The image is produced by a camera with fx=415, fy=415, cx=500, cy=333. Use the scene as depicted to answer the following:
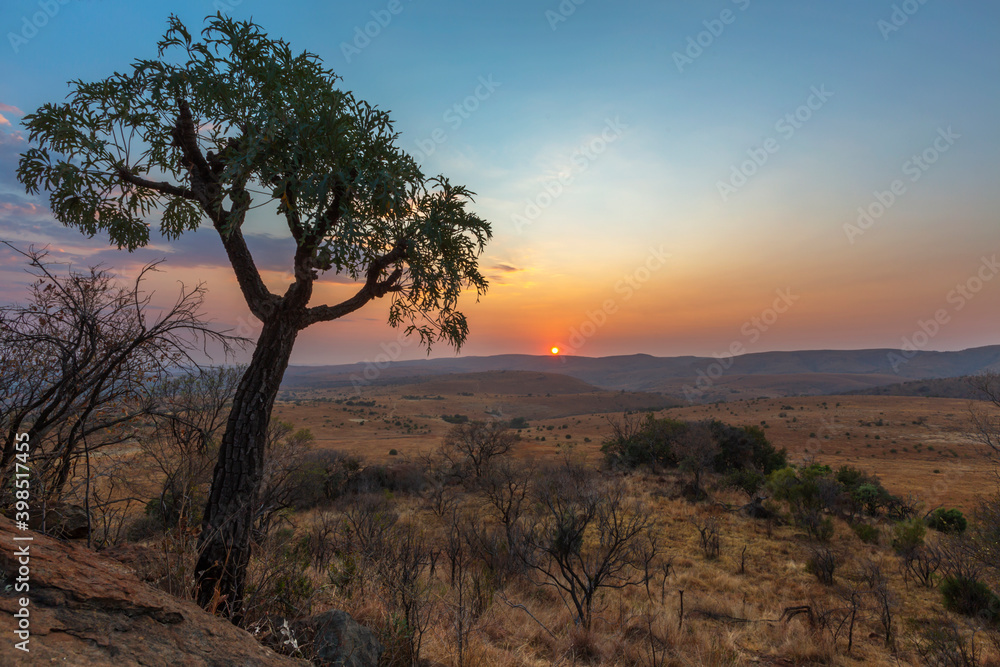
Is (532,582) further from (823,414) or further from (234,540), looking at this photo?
(823,414)

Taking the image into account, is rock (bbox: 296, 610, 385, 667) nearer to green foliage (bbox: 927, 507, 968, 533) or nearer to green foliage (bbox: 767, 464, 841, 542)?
green foliage (bbox: 767, 464, 841, 542)

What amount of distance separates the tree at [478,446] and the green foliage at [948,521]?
18.9m

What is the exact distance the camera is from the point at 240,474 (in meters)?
4.42

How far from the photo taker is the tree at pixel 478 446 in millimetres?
24625

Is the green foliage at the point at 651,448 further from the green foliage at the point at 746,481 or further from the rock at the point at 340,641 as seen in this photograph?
the rock at the point at 340,641

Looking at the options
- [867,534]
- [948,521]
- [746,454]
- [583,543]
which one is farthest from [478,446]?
[948,521]

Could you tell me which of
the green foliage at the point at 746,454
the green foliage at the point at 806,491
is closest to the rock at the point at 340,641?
the green foliage at the point at 806,491

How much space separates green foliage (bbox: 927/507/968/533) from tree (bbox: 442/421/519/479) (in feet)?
62.0

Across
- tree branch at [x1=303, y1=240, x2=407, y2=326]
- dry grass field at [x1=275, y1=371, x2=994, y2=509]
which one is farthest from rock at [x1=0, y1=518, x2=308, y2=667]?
dry grass field at [x1=275, y1=371, x2=994, y2=509]

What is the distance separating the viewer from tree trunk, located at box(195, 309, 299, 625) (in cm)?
418

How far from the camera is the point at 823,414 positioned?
55.7m

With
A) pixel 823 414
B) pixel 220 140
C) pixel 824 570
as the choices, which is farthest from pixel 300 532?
pixel 823 414

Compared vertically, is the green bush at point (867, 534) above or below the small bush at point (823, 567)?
below

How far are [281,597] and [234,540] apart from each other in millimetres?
927
